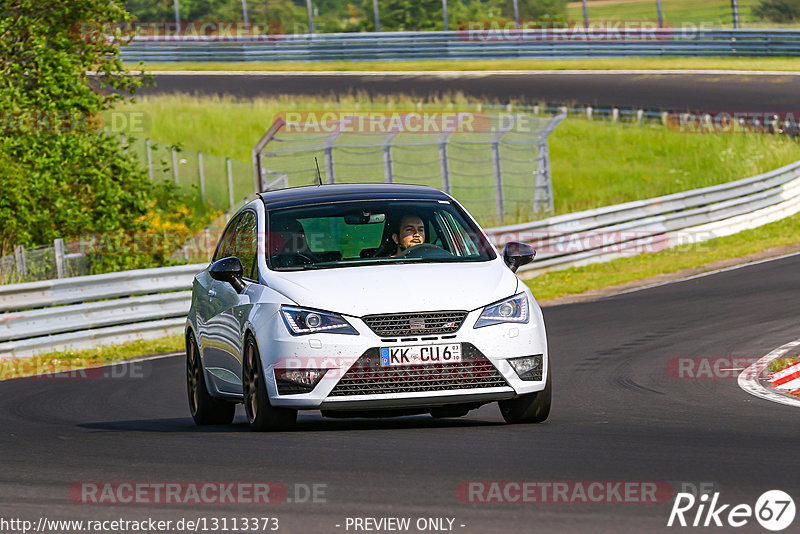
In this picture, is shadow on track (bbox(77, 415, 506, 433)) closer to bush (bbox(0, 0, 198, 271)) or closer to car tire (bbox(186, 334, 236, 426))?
car tire (bbox(186, 334, 236, 426))

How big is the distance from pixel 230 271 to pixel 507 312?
2.03 meters

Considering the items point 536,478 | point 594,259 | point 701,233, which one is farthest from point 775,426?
point 701,233

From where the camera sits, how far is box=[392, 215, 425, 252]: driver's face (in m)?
9.62

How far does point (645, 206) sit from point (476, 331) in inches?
689

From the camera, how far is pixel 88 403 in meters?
12.7

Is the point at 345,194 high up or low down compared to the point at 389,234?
up

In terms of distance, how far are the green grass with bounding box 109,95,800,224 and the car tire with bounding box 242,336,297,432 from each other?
71.6ft

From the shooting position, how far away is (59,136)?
22.8 m

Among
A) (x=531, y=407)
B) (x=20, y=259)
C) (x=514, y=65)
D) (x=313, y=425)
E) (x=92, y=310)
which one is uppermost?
(x=531, y=407)

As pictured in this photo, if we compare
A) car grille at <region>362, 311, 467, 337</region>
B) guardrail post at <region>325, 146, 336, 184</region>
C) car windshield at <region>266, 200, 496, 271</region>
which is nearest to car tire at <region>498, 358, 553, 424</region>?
car grille at <region>362, 311, 467, 337</region>

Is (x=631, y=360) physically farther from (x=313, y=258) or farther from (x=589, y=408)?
(x=313, y=258)
